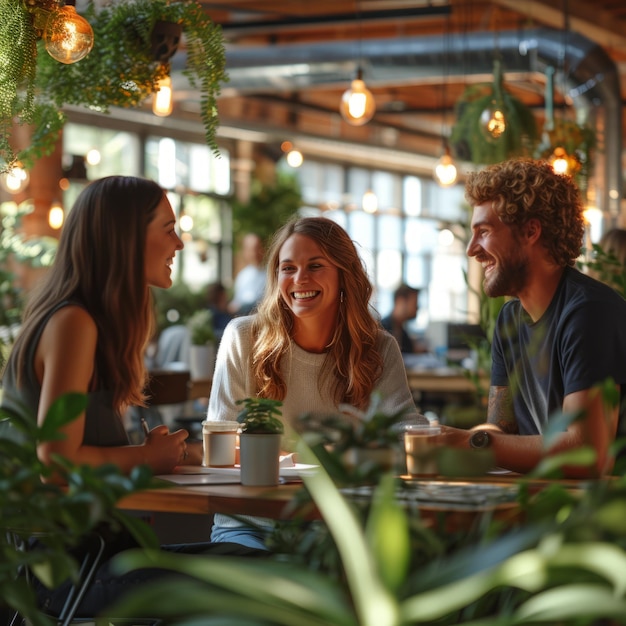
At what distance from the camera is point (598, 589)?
1044 millimetres

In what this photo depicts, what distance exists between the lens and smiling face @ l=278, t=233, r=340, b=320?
9.96ft

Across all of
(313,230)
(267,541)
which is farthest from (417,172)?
(267,541)

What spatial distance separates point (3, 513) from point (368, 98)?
6.50 meters

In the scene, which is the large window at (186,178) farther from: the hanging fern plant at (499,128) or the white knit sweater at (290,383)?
the white knit sweater at (290,383)

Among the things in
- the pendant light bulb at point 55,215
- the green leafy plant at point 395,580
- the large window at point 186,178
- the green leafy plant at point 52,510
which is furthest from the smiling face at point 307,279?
the large window at point 186,178

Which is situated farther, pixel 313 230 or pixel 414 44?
pixel 414 44

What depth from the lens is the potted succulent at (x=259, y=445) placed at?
7.00 feet

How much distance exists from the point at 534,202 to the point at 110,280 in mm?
1183

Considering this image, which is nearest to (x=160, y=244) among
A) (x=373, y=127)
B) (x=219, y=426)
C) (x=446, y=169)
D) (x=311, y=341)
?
(x=219, y=426)

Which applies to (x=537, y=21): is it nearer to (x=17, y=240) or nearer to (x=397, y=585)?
(x=17, y=240)

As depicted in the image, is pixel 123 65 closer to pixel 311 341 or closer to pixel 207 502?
pixel 311 341

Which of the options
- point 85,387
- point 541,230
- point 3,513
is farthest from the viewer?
point 541,230

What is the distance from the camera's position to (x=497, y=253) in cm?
286

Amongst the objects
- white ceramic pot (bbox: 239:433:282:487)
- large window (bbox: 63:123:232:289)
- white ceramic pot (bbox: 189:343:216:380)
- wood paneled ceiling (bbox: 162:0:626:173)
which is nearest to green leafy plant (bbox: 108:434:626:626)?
white ceramic pot (bbox: 239:433:282:487)
